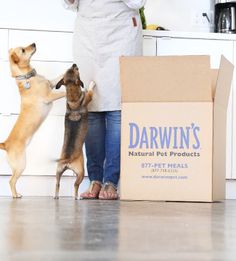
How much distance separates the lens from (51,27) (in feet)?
10.7

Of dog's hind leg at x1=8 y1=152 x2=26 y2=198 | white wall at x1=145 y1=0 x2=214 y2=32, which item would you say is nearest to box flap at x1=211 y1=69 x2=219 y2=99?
white wall at x1=145 y1=0 x2=214 y2=32

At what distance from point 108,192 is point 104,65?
1.98 ft

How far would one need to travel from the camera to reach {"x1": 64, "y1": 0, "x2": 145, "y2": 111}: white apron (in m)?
2.99

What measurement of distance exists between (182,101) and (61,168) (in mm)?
662

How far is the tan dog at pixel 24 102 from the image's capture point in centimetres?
305

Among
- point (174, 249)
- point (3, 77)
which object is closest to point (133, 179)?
point (3, 77)

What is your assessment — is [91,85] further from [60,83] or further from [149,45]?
[149,45]

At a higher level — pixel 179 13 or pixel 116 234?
pixel 179 13

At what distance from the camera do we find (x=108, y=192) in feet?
9.55

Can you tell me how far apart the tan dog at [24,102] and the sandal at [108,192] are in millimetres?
415

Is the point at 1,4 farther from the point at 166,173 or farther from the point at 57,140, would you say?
the point at 166,173

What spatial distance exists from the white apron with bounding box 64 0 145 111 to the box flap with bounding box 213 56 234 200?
445 mm

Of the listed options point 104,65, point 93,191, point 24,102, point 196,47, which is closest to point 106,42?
point 104,65

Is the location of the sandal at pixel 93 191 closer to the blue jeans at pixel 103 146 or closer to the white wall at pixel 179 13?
the blue jeans at pixel 103 146
